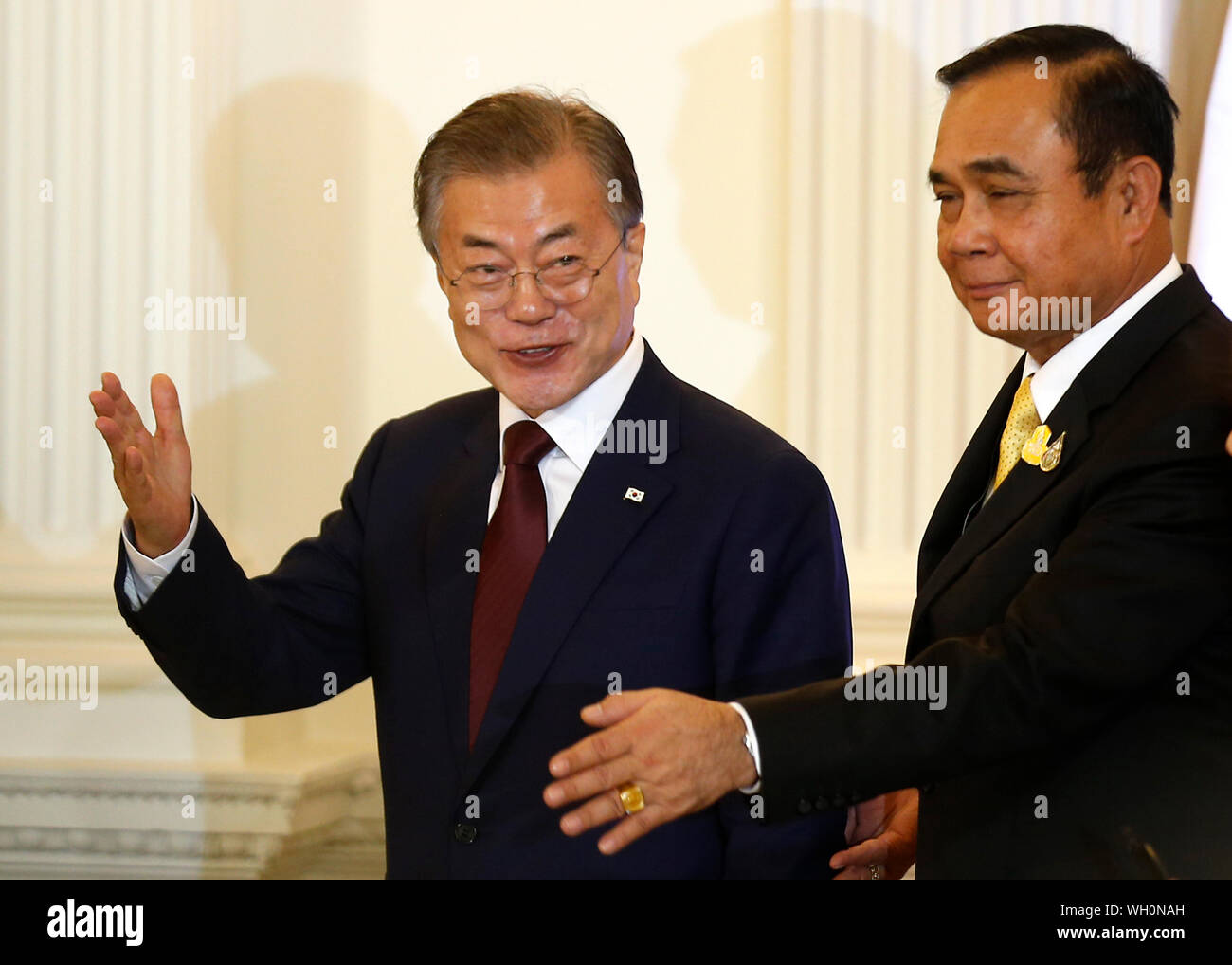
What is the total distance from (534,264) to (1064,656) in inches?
35.7

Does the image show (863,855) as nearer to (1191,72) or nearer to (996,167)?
(996,167)

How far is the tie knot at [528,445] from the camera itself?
2.04m

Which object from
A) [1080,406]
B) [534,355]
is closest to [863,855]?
[1080,406]

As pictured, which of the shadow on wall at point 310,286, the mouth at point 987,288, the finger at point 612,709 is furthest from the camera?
the shadow on wall at point 310,286

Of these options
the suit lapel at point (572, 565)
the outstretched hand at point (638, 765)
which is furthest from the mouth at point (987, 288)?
the outstretched hand at point (638, 765)

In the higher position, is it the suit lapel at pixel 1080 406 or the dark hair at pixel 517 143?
the dark hair at pixel 517 143

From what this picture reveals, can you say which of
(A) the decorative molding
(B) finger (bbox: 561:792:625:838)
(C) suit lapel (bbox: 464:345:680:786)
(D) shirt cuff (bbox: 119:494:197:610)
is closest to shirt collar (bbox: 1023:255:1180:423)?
(C) suit lapel (bbox: 464:345:680:786)

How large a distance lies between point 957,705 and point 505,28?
7.54 ft

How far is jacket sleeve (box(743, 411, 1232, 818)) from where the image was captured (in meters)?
1.56

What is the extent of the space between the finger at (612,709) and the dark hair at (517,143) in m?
0.83

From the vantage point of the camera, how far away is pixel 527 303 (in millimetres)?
1999

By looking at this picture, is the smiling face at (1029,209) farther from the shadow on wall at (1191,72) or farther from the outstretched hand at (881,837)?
the shadow on wall at (1191,72)

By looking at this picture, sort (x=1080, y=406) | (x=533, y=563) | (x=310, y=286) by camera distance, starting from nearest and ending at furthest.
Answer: (x=1080, y=406) → (x=533, y=563) → (x=310, y=286)

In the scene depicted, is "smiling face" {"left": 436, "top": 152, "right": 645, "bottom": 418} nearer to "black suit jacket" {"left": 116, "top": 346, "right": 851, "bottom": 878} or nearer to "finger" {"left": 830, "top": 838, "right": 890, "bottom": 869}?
"black suit jacket" {"left": 116, "top": 346, "right": 851, "bottom": 878}
